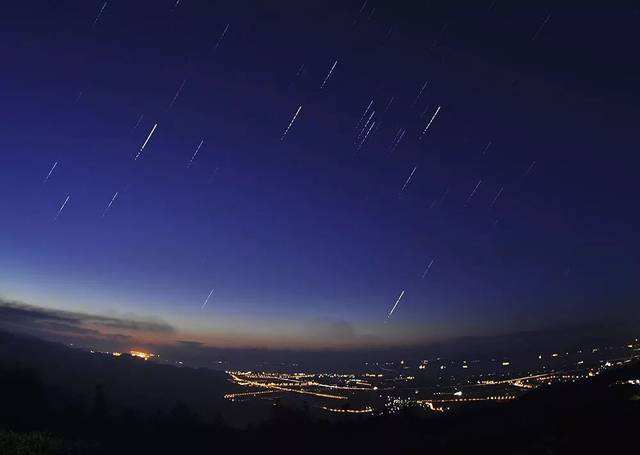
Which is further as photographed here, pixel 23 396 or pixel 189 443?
pixel 23 396

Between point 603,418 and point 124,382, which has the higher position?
point 603,418

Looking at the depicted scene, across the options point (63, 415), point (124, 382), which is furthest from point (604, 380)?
point (124, 382)

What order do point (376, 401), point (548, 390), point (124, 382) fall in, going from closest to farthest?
point (548, 390) → point (376, 401) → point (124, 382)

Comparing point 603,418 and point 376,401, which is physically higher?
point 603,418

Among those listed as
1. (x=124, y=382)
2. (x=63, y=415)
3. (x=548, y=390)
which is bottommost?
(x=124, y=382)

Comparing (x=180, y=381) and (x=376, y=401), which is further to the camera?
(x=180, y=381)

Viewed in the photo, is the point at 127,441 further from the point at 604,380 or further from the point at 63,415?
the point at 604,380

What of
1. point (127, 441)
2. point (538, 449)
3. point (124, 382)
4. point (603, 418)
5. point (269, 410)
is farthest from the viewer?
point (124, 382)

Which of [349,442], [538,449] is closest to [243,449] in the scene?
[349,442]

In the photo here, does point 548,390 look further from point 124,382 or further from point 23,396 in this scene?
point 124,382
